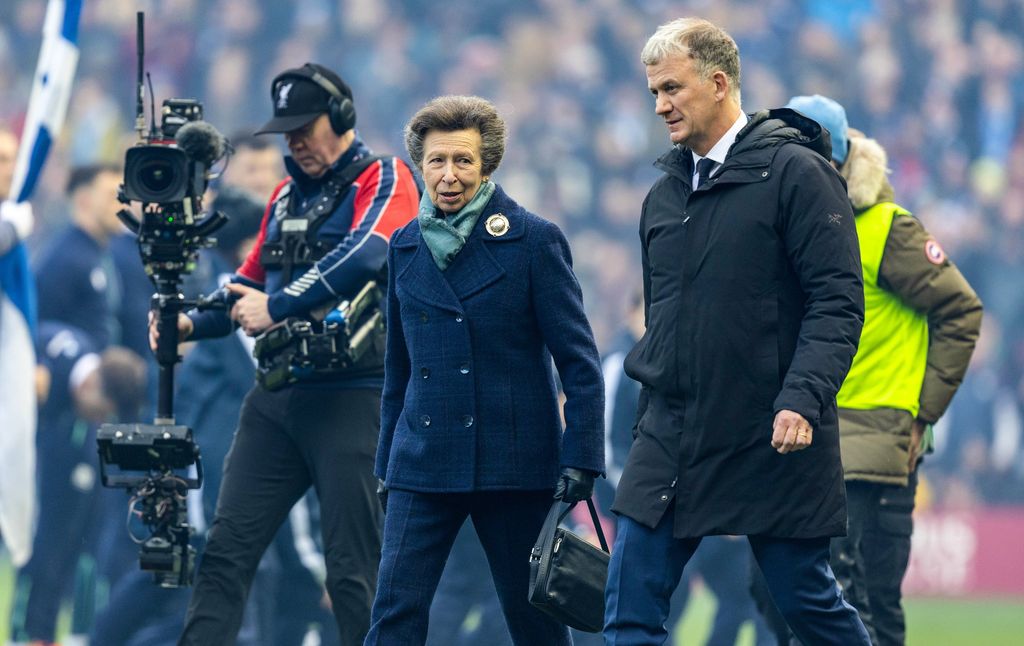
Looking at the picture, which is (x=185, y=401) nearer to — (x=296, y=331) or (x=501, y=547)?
(x=296, y=331)

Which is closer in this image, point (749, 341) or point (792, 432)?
point (792, 432)

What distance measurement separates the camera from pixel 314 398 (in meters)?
6.73

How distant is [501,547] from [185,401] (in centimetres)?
379

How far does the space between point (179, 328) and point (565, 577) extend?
6.38 feet

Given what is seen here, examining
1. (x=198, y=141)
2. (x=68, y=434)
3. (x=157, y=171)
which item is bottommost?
(x=68, y=434)

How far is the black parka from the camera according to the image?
5223 mm

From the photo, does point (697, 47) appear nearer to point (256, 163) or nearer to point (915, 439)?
point (915, 439)

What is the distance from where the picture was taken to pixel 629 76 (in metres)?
21.0

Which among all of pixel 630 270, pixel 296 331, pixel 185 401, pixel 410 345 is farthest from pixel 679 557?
pixel 630 270

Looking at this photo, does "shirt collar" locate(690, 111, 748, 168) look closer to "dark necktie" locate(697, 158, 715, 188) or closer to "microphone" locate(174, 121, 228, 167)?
"dark necktie" locate(697, 158, 715, 188)

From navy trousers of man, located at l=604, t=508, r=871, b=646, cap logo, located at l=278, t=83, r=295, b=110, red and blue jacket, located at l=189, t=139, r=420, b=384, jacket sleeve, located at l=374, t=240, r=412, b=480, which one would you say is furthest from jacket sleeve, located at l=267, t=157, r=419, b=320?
navy trousers of man, located at l=604, t=508, r=871, b=646

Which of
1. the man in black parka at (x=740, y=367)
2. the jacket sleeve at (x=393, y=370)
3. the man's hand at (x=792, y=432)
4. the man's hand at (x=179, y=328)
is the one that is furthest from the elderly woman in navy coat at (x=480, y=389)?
the man's hand at (x=179, y=328)

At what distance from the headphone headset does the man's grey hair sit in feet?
5.45

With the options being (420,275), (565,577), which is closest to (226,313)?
(420,275)
